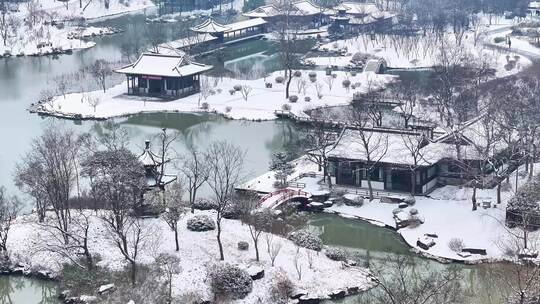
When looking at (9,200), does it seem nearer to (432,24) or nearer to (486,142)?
Answer: (486,142)

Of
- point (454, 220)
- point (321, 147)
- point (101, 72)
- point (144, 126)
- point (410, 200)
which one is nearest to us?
point (454, 220)

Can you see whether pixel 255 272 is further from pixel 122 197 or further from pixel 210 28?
pixel 210 28

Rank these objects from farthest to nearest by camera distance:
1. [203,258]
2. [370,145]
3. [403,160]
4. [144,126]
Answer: [144,126], [370,145], [403,160], [203,258]

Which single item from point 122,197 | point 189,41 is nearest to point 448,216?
point 122,197

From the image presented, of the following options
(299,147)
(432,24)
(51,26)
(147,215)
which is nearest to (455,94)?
(299,147)

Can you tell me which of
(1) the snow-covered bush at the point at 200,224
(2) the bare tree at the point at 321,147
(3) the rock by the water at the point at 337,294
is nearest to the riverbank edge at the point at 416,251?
(2) the bare tree at the point at 321,147

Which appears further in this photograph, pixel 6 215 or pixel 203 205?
pixel 203 205
